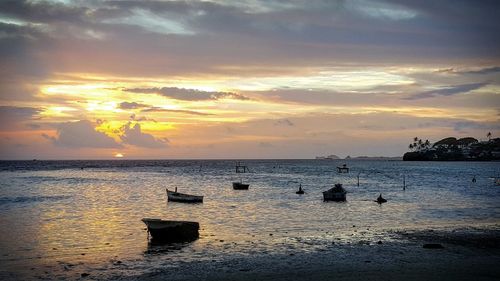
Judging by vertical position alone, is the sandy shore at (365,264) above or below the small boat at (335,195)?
below

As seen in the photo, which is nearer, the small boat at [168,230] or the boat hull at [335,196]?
the small boat at [168,230]

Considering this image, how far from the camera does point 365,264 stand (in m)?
25.3

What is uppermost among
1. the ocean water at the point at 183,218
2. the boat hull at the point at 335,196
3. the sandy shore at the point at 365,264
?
the boat hull at the point at 335,196

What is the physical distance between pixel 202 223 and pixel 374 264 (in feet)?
69.9

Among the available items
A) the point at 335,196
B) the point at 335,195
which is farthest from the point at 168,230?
the point at 335,195

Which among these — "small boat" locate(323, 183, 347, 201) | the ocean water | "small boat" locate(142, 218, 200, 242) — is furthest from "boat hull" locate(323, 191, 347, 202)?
"small boat" locate(142, 218, 200, 242)

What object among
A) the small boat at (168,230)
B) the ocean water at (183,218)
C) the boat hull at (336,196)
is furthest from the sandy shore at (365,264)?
the boat hull at (336,196)

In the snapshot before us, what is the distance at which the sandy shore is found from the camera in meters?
22.8

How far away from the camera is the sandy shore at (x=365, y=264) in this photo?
2281 cm

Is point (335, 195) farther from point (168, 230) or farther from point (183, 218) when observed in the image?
point (168, 230)

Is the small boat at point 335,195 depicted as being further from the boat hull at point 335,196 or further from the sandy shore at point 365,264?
the sandy shore at point 365,264

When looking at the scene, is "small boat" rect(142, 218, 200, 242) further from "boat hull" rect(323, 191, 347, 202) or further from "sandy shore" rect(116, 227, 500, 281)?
"boat hull" rect(323, 191, 347, 202)

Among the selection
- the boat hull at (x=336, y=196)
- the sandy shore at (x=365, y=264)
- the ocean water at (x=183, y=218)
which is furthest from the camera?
the boat hull at (x=336, y=196)

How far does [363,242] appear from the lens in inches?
1270
